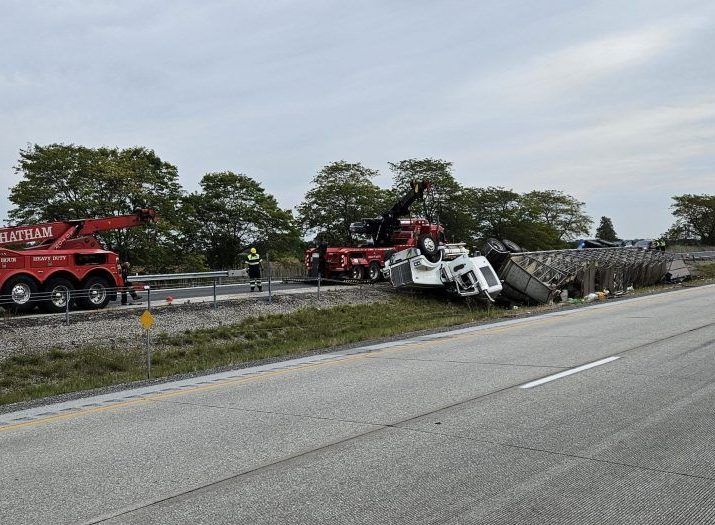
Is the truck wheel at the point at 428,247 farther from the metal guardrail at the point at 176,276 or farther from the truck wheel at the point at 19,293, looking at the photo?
the truck wheel at the point at 19,293

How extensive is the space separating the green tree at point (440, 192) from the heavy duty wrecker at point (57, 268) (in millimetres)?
44692

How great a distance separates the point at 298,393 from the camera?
8.66m

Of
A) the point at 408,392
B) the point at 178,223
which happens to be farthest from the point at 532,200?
the point at 408,392

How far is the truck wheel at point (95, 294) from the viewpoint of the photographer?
20317 mm

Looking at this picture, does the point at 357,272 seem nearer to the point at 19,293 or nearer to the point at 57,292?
the point at 57,292

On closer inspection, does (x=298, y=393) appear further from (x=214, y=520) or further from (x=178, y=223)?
(x=178, y=223)

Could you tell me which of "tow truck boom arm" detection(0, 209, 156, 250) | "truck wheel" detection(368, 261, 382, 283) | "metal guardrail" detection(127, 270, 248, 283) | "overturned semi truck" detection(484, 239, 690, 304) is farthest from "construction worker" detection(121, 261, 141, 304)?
"overturned semi truck" detection(484, 239, 690, 304)

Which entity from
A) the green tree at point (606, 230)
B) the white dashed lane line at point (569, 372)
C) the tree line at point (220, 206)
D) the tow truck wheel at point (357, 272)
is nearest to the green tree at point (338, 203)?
the tree line at point (220, 206)

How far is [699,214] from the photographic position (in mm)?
91938

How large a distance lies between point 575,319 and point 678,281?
23921 millimetres

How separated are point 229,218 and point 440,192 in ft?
74.7

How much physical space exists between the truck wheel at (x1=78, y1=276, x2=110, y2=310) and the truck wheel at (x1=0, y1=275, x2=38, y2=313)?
149 cm

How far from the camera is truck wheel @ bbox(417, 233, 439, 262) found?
28473 millimetres

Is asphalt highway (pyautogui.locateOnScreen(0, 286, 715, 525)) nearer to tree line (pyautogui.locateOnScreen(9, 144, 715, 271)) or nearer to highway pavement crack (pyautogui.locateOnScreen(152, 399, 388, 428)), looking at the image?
highway pavement crack (pyautogui.locateOnScreen(152, 399, 388, 428))
